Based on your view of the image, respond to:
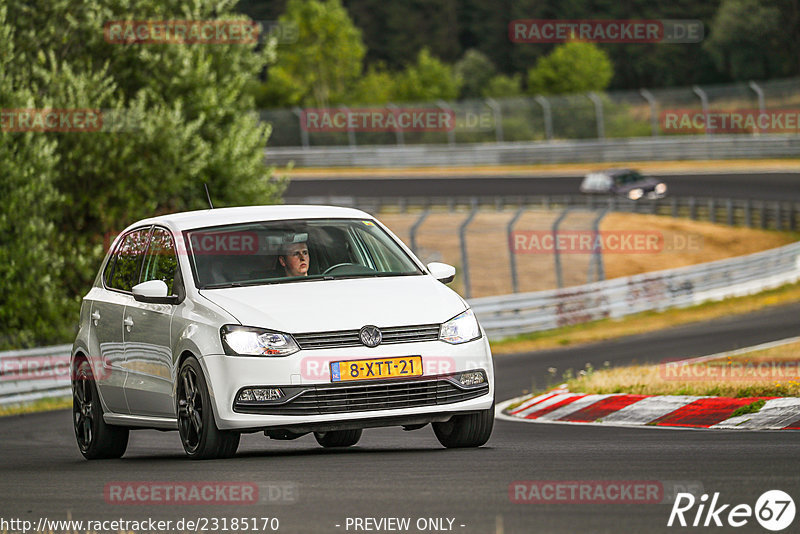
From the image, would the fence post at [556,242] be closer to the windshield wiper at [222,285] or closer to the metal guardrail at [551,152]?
the windshield wiper at [222,285]

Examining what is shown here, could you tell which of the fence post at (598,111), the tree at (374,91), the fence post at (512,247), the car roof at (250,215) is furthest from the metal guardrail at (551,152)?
the car roof at (250,215)

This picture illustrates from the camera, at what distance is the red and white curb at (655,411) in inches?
370

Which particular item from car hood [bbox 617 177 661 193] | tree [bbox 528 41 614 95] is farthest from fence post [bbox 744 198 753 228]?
tree [bbox 528 41 614 95]

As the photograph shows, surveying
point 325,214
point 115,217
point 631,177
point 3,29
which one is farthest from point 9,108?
point 631,177

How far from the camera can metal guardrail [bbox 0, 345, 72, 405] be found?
65.5 feet

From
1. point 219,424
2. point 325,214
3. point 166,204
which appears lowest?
point 166,204

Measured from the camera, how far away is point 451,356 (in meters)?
8.32

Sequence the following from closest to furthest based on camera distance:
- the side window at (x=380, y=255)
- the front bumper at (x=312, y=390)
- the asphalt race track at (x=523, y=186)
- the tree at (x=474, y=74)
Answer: the front bumper at (x=312, y=390) < the side window at (x=380, y=255) < the asphalt race track at (x=523, y=186) < the tree at (x=474, y=74)

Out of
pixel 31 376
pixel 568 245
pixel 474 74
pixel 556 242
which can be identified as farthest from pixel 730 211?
pixel 474 74

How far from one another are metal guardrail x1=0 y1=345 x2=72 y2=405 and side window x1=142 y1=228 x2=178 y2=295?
36.8 feet

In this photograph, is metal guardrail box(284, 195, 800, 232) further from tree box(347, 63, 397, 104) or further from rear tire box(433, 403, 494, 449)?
tree box(347, 63, 397, 104)

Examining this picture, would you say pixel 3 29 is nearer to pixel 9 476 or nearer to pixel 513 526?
pixel 9 476

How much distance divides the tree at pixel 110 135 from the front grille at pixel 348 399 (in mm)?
15154

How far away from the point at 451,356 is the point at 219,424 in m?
1.46
